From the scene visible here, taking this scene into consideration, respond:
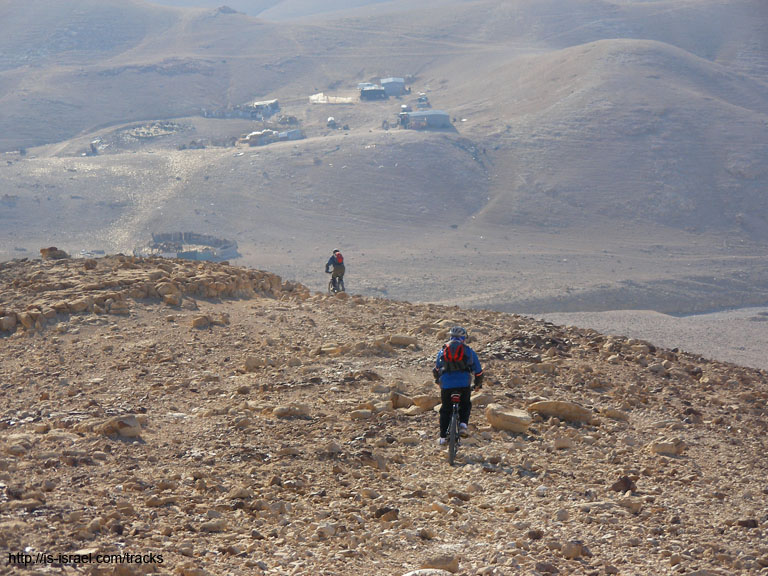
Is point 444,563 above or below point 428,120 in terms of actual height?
below

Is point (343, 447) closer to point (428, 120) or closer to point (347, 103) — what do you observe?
point (428, 120)

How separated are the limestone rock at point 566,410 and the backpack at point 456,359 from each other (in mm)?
1336

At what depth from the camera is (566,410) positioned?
8.45 metres

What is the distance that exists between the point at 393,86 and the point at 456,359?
80155 mm

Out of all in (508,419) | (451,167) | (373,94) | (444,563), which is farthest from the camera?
(373,94)

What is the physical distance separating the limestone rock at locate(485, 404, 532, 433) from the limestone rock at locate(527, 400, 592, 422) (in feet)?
1.16

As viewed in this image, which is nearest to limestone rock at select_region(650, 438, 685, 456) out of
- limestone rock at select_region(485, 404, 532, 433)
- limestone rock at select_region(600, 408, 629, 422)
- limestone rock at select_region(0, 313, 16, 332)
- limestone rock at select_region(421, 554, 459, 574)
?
limestone rock at select_region(600, 408, 629, 422)

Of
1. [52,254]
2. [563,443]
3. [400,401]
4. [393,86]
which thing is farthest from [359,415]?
[393,86]

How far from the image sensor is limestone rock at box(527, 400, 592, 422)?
8445mm

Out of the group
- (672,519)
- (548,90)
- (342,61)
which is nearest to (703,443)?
(672,519)

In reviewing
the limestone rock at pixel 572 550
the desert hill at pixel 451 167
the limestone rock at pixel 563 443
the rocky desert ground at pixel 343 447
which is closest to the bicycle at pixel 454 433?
the rocky desert ground at pixel 343 447

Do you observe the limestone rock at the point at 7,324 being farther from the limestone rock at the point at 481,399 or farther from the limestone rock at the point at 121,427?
the limestone rock at the point at 481,399

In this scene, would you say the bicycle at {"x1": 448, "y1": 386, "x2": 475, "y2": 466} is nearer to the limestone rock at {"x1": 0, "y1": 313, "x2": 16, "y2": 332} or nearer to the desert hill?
the limestone rock at {"x1": 0, "y1": 313, "x2": 16, "y2": 332}

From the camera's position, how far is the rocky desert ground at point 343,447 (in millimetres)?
5496
